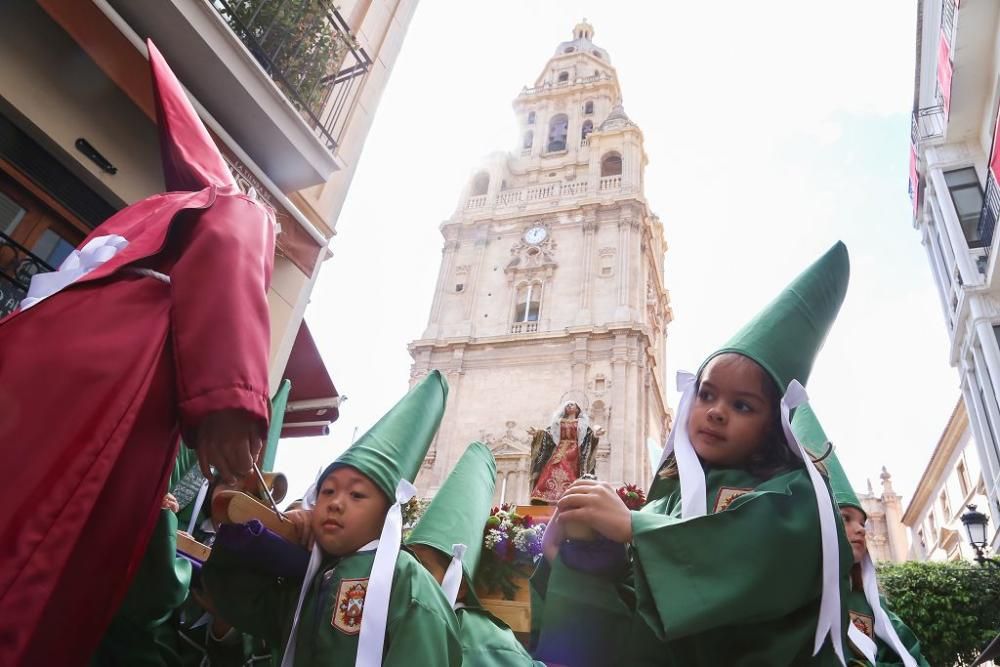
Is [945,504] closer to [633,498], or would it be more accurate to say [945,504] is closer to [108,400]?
[633,498]

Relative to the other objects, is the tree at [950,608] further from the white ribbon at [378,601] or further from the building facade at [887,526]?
the building facade at [887,526]

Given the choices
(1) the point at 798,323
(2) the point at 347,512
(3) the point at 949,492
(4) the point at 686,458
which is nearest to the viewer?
(4) the point at 686,458

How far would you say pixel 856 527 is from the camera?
3.09 meters

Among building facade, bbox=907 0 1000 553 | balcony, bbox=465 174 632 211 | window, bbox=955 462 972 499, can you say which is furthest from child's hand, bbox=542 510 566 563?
balcony, bbox=465 174 632 211

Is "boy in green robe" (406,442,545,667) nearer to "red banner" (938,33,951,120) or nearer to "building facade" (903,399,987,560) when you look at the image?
"red banner" (938,33,951,120)

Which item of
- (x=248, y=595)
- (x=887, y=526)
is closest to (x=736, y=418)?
(x=248, y=595)

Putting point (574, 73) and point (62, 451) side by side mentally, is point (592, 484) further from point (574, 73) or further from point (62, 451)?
point (574, 73)

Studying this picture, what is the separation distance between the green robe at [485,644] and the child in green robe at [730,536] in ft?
2.47

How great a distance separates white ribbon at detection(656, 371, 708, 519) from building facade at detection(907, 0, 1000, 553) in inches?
453

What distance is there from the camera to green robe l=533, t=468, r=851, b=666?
4.76ft

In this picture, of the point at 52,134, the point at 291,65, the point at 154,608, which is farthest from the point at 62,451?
the point at 291,65

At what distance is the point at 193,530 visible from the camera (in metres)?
3.19

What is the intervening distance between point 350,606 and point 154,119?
4700 mm

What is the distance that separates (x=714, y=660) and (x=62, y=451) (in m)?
1.69
